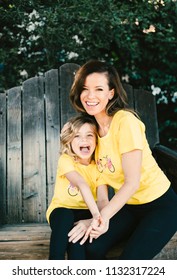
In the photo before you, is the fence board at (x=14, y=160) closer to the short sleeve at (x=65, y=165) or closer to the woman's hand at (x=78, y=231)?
the short sleeve at (x=65, y=165)

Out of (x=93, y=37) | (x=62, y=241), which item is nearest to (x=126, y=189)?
(x=62, y=241)

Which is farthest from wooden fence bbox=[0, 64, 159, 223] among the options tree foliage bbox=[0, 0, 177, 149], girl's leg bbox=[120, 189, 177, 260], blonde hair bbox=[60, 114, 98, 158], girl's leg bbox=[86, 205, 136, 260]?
girl's leg bbox=[120, 189, 177, 260]

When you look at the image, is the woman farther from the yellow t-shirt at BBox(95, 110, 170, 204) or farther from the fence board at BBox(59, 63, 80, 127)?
the fence board at BBox(59, 63, 80, 127)

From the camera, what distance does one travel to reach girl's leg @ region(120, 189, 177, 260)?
1.74 meters

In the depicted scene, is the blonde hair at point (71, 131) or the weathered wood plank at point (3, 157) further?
the weathered wood plank at point (3, 157)

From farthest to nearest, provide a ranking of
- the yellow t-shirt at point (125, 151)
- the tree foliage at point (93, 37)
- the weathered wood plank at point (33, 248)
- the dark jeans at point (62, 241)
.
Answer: the tree foliage at point (93, 37)
the weathered wood plank at point (33, 248)
the yellow t-shirt at point (125, 151)
the dark jeans at point (62, 241)

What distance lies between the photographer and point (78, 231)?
5.78 feet

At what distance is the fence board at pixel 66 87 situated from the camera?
8.66ft

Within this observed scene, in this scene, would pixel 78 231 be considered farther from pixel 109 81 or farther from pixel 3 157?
pixel 3 157

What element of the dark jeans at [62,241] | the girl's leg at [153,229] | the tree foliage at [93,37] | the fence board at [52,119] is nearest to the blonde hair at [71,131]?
the dark jeans at [62,241]

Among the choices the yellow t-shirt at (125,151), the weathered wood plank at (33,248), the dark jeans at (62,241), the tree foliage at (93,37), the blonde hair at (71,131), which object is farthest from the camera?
the tree foliage at (93,37)

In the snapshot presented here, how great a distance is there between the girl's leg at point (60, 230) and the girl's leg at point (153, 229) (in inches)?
10.2
